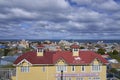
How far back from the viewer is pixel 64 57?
135 feet

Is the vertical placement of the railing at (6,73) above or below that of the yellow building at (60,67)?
below

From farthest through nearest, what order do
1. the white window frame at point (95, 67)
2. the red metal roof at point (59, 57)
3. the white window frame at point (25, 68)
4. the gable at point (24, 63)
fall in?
the white window frame at point (95, 67), the red metal roof at point (59, 57), the white window frame at point (25, 68), the gable at point (24, 63)

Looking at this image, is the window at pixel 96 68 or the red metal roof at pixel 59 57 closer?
the red metal roof at pixel 59 57

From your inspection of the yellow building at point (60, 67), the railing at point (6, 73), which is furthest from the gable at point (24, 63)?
the railing at point (6, 73)

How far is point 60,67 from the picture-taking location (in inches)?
1606

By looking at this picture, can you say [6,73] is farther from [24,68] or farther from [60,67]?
[60,67]

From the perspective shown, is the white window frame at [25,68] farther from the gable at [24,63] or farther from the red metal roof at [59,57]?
the red metal roof at [59,57]

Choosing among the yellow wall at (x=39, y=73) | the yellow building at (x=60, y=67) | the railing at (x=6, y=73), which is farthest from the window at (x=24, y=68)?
the railing at (x=6, y=73)

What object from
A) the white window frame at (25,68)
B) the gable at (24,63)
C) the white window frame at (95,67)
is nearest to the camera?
the gable at (24,63)

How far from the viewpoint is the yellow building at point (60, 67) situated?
1594 inches

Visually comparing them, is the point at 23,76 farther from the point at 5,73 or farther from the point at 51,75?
the point at 5,73

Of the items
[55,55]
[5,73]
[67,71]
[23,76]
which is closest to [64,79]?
[67,71]

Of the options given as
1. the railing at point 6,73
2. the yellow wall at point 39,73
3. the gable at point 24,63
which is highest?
the gable at point 24,63

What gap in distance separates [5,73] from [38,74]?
13089mm
